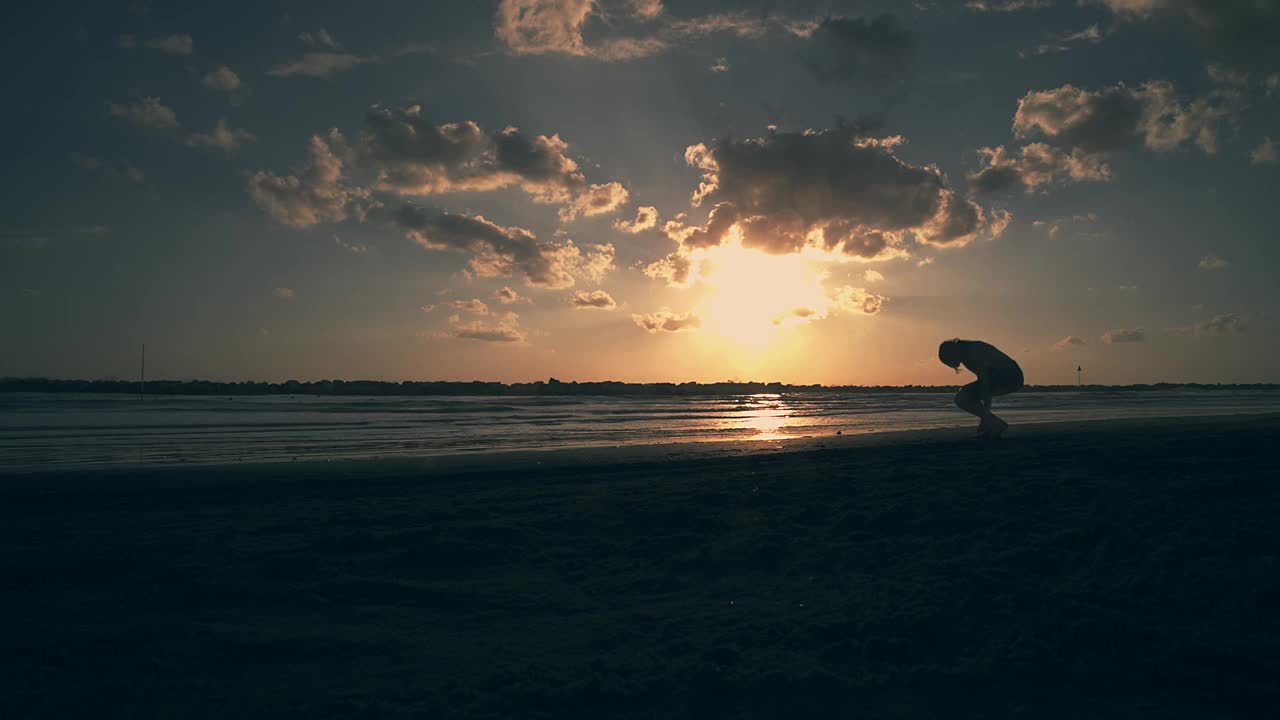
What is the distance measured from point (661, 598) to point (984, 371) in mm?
15739

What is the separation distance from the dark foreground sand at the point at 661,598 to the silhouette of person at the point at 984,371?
6.80 m

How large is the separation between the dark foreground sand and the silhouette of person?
22.3 ft

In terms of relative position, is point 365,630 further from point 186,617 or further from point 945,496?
point 945,496

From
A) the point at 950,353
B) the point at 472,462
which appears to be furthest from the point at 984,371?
the point at 472,462

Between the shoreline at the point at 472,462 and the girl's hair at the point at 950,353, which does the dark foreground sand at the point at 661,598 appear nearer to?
the shoreline at the point at 472,462

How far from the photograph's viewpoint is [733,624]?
671cm

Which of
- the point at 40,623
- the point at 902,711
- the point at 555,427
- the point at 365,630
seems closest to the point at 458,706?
the point at 365,630

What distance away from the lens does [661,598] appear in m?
7.63

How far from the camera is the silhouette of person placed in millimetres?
20047

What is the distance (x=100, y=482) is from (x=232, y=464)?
11.2 feet

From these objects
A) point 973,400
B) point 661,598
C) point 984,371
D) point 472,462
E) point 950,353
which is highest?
point 950,353

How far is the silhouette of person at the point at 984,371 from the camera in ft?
65.8

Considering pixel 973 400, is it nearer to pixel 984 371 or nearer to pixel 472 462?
pixel 984 371

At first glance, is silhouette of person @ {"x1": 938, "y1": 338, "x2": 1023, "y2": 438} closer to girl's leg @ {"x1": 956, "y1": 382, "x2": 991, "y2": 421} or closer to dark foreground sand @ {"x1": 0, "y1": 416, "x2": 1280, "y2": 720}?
girl's leg @ {"x1": 956, "y1": 382, "x2": 991, "y2": 421}
